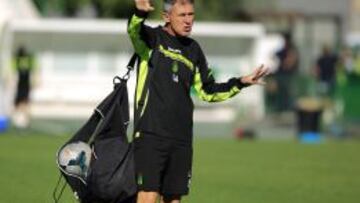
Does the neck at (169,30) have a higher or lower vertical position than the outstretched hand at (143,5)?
lower

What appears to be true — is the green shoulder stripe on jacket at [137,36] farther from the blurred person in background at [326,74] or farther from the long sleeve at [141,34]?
the blurred person in background at [326,74]

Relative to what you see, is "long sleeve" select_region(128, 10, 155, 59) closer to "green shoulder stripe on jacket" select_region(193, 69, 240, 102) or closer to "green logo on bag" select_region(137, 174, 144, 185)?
"green shoulder stripe on jacket" select_region(193, 69, 240, 102)

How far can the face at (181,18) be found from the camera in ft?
30.4

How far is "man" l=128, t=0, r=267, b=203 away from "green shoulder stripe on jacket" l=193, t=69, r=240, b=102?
81mm

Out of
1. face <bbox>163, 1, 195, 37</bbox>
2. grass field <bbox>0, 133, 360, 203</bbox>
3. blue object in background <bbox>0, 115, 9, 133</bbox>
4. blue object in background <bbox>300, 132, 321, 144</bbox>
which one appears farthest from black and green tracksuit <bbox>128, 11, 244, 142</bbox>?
blue object in background <bbox>0, 115, 9, 133</bbox>

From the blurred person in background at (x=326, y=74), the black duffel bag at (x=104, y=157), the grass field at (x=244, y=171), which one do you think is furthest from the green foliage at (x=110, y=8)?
the black duffel bag at (x=104, y=157)

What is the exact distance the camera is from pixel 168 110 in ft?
30.5

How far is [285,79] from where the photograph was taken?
33.7 metres

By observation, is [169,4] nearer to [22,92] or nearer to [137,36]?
[137,36]

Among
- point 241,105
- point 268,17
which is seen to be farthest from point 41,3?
point 241,105

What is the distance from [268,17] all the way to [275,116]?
29.5 metres

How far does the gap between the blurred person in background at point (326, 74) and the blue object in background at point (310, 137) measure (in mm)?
4645

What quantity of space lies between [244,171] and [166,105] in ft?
32.0

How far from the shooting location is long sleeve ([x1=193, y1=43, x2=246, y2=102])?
9.56m
